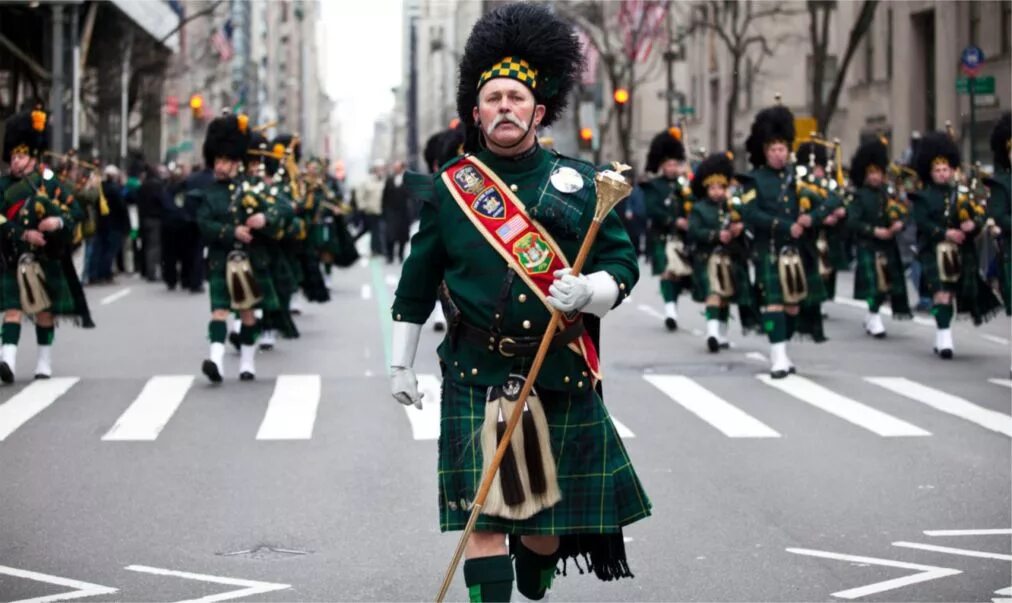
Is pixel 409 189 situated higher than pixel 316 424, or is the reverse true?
pixel 409 189

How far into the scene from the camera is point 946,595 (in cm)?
705

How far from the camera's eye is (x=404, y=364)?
575 cm

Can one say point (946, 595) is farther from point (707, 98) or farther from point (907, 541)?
point (707, 98)

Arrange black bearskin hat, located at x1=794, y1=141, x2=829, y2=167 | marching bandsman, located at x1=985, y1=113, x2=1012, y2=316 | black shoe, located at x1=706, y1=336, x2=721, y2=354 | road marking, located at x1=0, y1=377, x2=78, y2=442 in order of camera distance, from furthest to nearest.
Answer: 1. black bearskin hat, located at x1=794, y1=141, x2=829, y2=167
2. black shoe, located at x1=706, y1=336, x2=721, y2=354
3. marching bandsman, located at x1=985, y1=113, x2=1012, y2=316
4. road marking, located at x1=0, y1=377, x2=78, y2=442

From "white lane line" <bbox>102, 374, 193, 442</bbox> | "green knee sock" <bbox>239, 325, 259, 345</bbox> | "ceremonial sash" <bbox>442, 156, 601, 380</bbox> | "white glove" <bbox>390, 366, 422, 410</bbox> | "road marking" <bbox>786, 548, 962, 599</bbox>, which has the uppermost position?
"ceremonial sash" <bbox>442, 156, 601, 380</bbox>

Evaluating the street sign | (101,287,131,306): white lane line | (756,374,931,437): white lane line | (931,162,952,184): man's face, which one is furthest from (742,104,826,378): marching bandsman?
the street sign

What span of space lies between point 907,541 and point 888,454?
8.96 ft

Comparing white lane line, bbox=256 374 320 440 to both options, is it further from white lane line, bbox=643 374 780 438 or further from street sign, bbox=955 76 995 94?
street sign, bbox=955 76 995 94

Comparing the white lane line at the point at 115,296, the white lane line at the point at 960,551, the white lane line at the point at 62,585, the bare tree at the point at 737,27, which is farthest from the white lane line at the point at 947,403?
the bare tree at the point at 737,27

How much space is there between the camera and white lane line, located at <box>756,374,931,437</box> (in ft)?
39.1

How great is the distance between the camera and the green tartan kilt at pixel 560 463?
5602mm

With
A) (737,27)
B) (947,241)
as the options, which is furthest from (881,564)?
(737,27)

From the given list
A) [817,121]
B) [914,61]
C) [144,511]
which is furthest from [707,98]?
[144,511]

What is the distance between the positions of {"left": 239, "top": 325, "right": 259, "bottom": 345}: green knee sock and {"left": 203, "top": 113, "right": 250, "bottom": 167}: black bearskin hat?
4.35 feet
